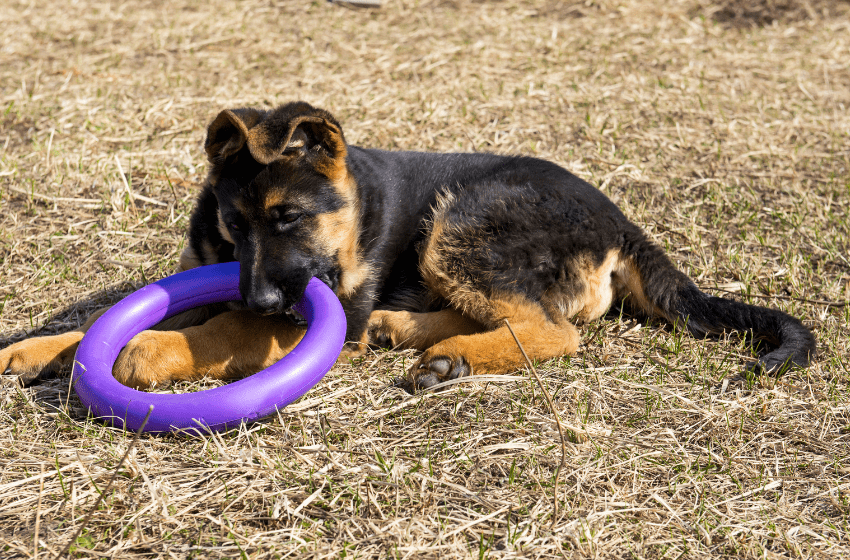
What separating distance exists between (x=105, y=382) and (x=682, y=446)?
8.57 ft

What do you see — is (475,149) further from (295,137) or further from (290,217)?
(290,217)

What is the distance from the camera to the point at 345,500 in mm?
2701

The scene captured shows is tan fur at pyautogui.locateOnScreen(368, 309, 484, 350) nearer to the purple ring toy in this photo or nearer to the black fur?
the black fur

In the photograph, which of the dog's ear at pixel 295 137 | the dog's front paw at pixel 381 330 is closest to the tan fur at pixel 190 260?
the dog's ear at pixel 295 137

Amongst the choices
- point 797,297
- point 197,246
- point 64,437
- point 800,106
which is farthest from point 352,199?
point 800,106

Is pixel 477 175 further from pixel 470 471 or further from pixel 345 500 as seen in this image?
pixel 345 500

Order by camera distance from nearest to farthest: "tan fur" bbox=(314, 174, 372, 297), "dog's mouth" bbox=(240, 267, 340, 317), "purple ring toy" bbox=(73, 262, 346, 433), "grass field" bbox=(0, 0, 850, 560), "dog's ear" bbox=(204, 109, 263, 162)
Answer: "grass field" bbox=(0, 0, 850, 560) < "purple ring toy" bbox=(73, 262, 346, 433) < "dog's mouth" bbox=(240, 267, 340, 317) < "dog's ear" bbox=(204, 109, 263, 162) < "tan fur" bbox=(314, 174, 372, 297)

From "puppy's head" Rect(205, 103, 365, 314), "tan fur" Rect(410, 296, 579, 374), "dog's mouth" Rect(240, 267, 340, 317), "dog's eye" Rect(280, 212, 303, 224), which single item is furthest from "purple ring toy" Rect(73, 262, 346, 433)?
"tan fur" Rect(410, 296, 579, 374)

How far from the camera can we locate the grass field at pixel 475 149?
264cm

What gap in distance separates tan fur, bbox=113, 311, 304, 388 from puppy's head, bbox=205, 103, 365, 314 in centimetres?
34

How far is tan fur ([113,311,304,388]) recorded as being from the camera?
3355mm

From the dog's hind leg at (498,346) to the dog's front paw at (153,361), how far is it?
1.13 m

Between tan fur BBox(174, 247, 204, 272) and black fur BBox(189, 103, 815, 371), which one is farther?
tan fur BBox(174, 247, 204, 272)

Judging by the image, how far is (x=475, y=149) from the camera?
6277 millimetres
